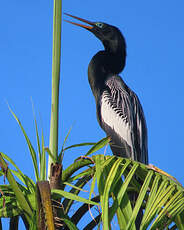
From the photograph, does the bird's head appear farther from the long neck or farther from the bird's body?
the bird's body

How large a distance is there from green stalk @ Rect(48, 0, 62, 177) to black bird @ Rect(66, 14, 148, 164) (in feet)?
3.60

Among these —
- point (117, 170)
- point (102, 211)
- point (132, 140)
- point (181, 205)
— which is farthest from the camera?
point (132, 140)

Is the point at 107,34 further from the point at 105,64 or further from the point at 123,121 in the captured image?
the point at 123,121

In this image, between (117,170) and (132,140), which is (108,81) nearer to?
(132,140)

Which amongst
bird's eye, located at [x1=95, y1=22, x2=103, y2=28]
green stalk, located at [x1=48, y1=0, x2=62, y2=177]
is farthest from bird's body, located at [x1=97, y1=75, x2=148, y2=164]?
green stalk, located at [x1=48, y1=0, x2=62, y2=177]

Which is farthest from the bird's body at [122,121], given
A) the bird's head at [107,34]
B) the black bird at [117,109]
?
the bird's head at [107,34]

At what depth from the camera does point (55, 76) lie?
2232mm

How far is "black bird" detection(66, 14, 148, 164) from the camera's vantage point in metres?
3.38

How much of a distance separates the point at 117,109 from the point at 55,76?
1.38 metres

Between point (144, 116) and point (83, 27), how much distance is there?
1.31 meters

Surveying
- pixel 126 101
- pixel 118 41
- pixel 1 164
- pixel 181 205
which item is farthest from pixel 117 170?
pixel 118 41

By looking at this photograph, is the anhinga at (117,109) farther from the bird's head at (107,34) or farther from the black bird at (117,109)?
the bird's head at (107,34)

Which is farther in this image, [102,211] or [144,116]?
[144,116]

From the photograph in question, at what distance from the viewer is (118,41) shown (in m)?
4.04
